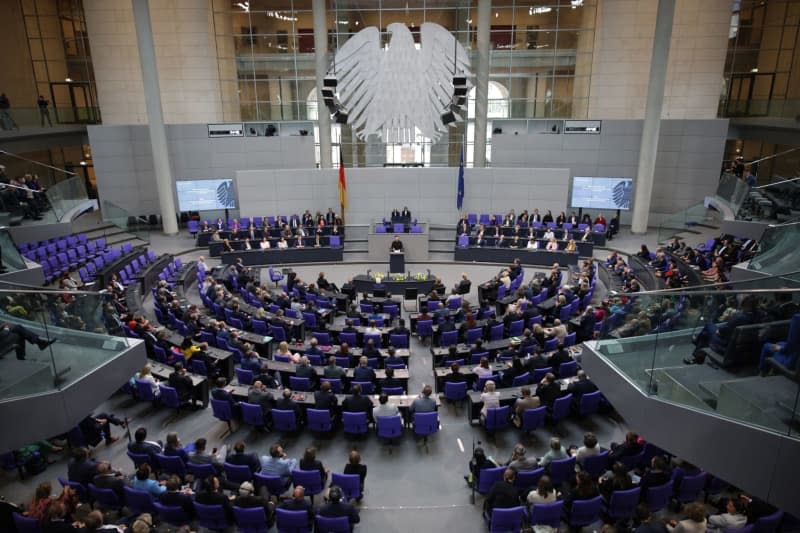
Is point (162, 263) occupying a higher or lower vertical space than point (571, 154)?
lower

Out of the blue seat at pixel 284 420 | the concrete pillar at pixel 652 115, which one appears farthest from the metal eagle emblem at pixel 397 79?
the blue seat at pixel 284 420

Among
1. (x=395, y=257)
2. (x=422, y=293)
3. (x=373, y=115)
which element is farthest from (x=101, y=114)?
(x=422, y=293)

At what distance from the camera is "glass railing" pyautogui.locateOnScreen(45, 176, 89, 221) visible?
15.2 meters

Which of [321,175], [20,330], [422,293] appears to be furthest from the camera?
[321,175]

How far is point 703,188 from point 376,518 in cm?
2288

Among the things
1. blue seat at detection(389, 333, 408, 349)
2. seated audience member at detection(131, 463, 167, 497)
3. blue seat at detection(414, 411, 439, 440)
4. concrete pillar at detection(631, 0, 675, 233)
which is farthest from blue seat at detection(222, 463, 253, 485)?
concrete pillar at detection(631, 0, 675, 233)

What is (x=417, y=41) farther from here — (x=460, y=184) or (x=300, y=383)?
(x=300, y=383)

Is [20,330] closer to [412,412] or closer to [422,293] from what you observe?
[412,412]

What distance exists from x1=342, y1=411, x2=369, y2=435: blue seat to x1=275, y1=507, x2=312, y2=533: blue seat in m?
2.15

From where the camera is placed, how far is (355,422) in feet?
28.1

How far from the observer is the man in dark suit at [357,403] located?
8656 millimetres

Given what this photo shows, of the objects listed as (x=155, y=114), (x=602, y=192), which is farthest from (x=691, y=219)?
(x=155, y=114)

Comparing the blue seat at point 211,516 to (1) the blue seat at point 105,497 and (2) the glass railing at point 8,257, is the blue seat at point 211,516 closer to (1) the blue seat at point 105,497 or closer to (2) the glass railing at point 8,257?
(1) the blue seat at point 105,497

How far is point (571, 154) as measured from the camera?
80.1 ft
